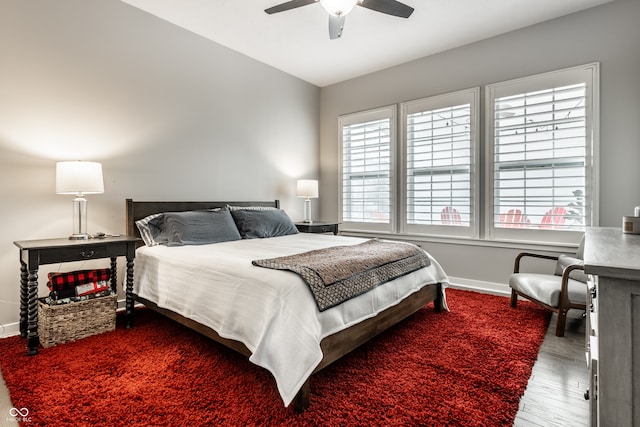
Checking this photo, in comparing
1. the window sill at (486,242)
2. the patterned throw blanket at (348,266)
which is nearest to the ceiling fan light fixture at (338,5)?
the patterned throw blanket at (348,266)

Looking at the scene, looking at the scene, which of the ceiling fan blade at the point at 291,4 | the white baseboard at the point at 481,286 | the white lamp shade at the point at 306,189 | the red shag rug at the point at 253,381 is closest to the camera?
the red shag rug at the point at 253,381

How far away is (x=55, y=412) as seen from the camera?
1609mm

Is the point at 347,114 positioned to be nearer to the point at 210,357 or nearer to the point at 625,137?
the point at 625,137

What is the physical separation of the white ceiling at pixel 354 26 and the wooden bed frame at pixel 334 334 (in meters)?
1.87

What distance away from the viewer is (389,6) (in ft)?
8.31

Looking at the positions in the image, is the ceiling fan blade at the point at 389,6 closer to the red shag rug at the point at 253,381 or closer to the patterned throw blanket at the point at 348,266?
the patterned throw blanket at the point at 348,266

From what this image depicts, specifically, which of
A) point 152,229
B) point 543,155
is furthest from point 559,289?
point 152,229

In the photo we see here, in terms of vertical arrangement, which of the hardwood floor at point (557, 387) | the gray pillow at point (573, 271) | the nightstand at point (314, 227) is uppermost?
the nightstand at point (314, 227)

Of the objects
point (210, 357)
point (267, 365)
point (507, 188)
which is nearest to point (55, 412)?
point (210, 357)

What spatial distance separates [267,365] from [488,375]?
129 cm

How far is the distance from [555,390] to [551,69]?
305cm

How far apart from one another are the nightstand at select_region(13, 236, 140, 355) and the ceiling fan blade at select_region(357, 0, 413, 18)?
8.36 ft

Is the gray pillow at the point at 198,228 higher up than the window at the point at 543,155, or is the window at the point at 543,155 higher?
the window at the point at 543,155

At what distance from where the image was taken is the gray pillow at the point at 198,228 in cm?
299
